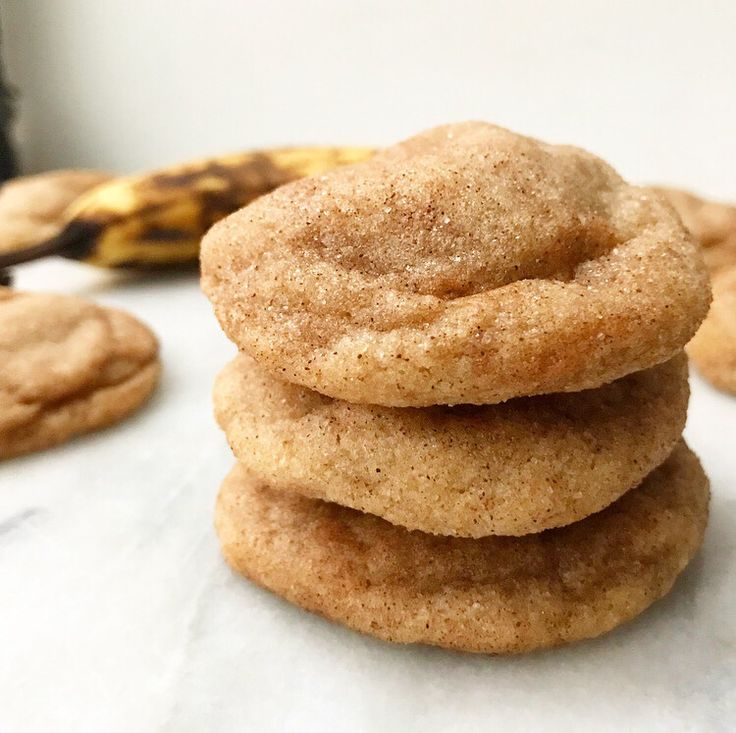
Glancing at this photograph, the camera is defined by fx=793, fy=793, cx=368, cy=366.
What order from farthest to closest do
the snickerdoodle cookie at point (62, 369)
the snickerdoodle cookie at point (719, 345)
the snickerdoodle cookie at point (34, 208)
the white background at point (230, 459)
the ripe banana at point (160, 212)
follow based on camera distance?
1. the snickerdoodle cookie at point (34, 208)
2. the ripe banana at point (160, 212)
3. the snickerdoodle cookie at point (719, 345)
4. the snickerdoodle cookie at point (62, 369)
5. the white background at point (230, 459)

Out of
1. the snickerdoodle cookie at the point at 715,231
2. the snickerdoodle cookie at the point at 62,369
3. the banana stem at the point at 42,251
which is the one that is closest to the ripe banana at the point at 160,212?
the banana stem at the point at 42,251

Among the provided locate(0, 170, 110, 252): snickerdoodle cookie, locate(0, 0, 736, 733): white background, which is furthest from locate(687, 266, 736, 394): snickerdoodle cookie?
locate(0, 170, 110, 252): snickerdoodle cookie

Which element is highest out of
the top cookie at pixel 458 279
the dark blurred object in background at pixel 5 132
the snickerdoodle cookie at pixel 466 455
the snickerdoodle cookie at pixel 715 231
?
the top cookie at pixel 458 279

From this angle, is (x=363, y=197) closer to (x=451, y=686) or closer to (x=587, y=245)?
(x=587, y=245)

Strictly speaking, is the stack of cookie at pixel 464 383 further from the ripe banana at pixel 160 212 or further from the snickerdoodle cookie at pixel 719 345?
the ripe banana at pixel 160 212

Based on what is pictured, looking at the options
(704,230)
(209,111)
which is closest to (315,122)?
(209,111)

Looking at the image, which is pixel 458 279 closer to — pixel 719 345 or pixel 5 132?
pixel 719 345

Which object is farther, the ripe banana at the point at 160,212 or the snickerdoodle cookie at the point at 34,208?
the snickerdoodle cookie at the point at 34,208
